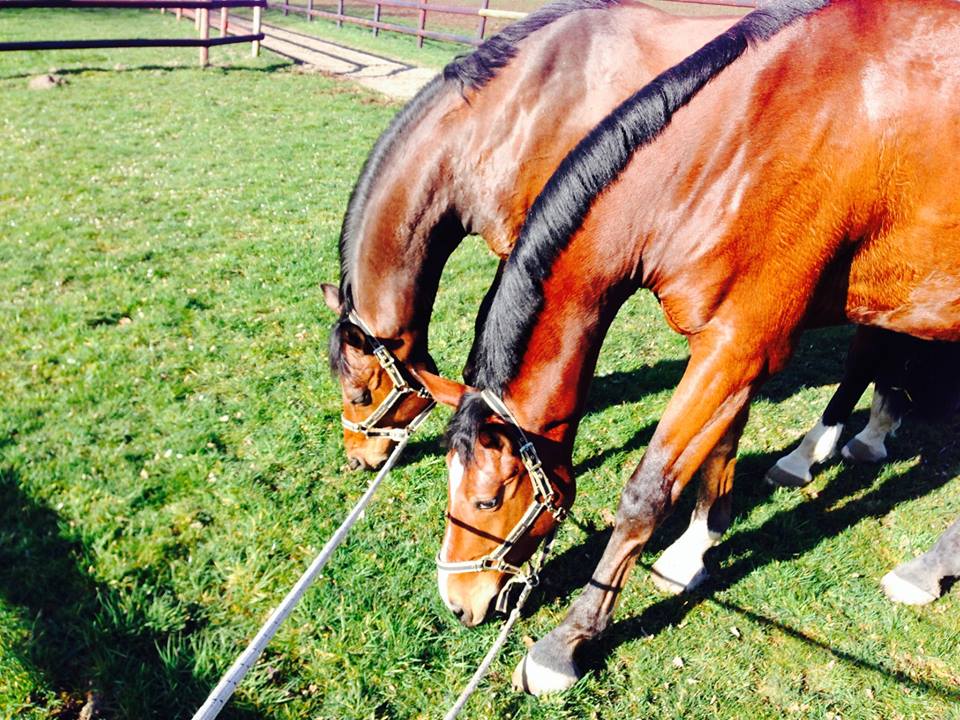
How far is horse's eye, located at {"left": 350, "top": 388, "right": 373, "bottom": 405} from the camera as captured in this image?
3.72m

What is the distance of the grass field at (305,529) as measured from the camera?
2.87 meters

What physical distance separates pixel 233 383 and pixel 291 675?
94.4 inches

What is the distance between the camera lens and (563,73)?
3.72 meters

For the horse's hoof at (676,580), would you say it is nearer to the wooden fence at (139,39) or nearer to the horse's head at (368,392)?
the horse's head at (368,392)

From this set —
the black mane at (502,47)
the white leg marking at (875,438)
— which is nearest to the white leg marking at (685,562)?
the white leg marking at (875,438)

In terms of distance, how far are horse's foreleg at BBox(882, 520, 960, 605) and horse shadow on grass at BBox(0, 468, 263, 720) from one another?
10.2ft

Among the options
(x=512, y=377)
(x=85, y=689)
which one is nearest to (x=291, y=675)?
(x=85, y=689)

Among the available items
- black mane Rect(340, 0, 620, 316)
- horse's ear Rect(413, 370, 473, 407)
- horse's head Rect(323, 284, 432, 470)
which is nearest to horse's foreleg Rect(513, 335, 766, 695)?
horse's ear Rect(413, 370, 473, 407)

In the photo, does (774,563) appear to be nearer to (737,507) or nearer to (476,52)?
(737,507)

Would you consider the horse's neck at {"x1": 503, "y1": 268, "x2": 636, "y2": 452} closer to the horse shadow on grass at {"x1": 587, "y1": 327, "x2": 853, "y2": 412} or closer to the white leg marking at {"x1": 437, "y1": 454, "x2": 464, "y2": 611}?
the white leg marking at {"x1": 437, "y1": 454, "x2": 464, "y2": 611}

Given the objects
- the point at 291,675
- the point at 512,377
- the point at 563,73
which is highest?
the point at 563,73

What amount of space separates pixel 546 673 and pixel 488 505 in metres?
0.80

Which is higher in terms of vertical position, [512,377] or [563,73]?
[563,73]

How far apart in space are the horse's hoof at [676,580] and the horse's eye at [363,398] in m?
1.75
